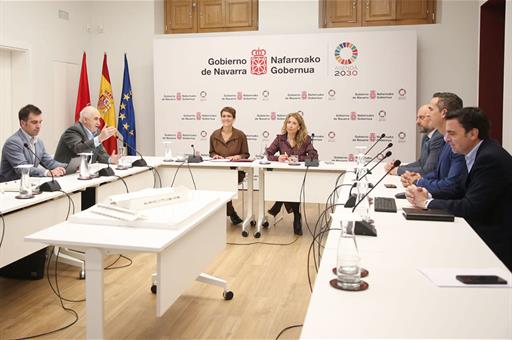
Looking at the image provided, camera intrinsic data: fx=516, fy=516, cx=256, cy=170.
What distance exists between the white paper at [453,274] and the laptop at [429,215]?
751mm

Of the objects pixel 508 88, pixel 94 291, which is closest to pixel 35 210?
pixel 94 291

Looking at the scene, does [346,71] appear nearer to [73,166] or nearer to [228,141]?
[228,141]

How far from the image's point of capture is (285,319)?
2.99 m

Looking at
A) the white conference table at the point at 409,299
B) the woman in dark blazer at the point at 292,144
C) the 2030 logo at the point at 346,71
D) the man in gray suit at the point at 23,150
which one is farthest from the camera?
the 2030 logo at the point at 346,71

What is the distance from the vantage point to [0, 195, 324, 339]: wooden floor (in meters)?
2.84

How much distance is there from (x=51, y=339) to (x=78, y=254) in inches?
53.0

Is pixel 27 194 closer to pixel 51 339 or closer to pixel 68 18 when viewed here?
pixel 51 339

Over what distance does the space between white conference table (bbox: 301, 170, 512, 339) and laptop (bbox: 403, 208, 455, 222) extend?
0.32m

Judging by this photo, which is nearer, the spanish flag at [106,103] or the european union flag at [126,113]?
the spanish flag at [106,103]

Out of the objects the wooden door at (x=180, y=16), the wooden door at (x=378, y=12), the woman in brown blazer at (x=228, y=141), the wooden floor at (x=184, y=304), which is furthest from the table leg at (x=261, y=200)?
the wooden door at (x=180, y=16)

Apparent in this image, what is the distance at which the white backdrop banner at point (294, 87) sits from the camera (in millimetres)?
6812

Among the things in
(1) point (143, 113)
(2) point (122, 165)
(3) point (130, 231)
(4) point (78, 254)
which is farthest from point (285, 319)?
(1) point (143, 113)

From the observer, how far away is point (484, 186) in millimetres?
2535

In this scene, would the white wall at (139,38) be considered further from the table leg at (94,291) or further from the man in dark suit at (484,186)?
the table leg at (94,291)
